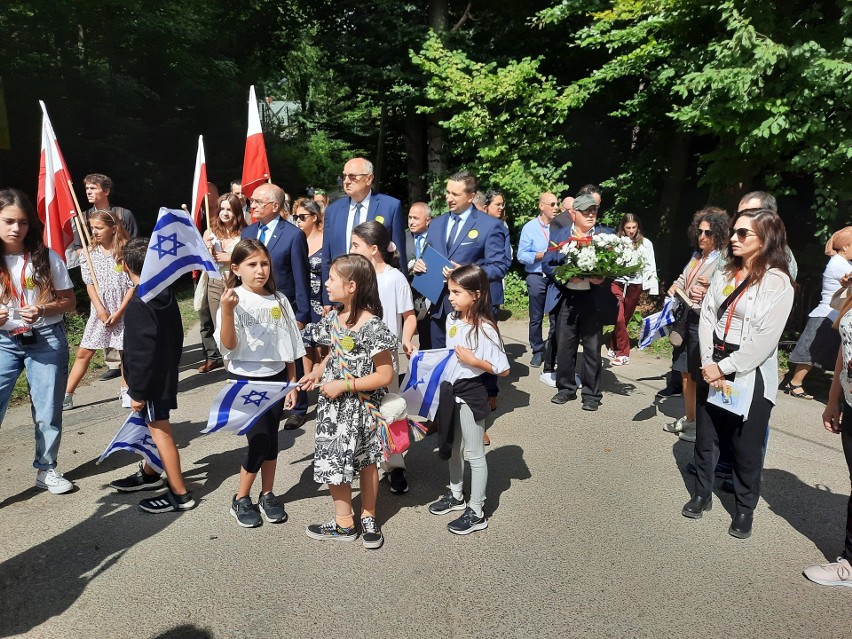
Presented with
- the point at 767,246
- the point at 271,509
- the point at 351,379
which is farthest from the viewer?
the point at 271,509

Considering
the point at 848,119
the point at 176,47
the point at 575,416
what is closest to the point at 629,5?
the point at 848,119

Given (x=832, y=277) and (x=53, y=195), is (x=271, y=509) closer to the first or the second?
(x=53, y=195)

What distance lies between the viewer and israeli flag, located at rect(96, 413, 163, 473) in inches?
174

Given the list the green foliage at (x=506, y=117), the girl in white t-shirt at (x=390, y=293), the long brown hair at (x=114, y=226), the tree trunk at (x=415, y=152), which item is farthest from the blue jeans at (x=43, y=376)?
the tree trunk at (x=415, y=152)

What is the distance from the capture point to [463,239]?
5.83 m

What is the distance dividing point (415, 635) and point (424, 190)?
1473 centimetres

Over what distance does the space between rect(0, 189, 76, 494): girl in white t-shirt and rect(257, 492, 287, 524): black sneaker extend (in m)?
1.45

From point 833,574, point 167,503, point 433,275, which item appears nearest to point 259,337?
point 167,503

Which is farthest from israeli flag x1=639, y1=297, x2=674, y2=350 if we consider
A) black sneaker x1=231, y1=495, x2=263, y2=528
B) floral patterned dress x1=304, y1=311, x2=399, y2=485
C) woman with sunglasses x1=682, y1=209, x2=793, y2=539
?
black sneaker x1=231, y1=495, x2=263, y2=528

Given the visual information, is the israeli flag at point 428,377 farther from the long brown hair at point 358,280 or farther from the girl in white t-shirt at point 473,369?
the long brown hair at point 358,280

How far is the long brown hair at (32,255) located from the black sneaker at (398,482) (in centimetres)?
257

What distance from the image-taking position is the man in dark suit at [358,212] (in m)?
5.59

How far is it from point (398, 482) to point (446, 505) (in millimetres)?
459

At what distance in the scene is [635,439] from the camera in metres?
5.91
